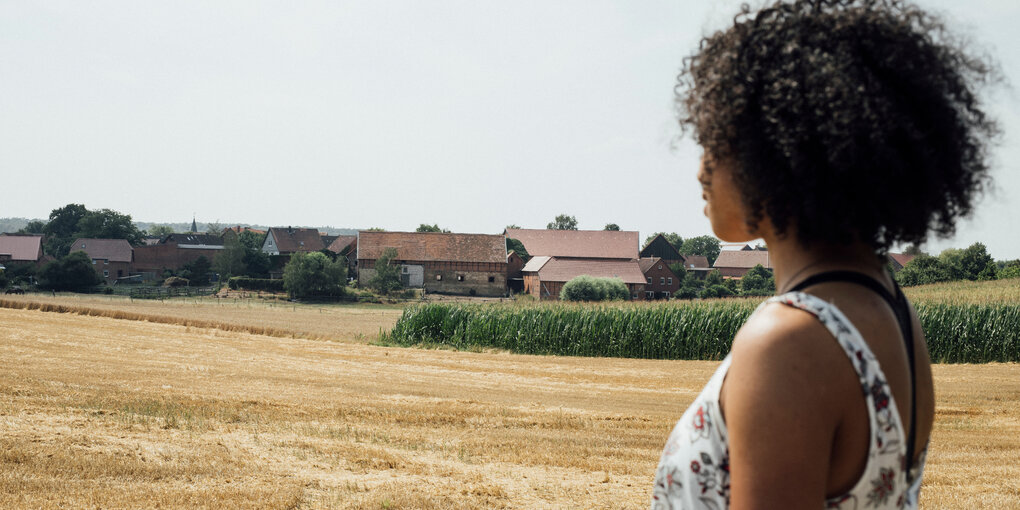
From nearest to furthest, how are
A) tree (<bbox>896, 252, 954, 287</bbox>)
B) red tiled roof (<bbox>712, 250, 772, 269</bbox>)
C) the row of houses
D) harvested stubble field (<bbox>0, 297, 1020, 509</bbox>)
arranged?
harvested stubble field (<bbox>0, 297, 1020, 509</bbox>) → tree (<bbox>896, 252, 954, 287</bbox>) → the row of houses → red tiled roof (<bbox>712, 250, 772, 269</bbox>)

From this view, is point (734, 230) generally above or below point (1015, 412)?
above

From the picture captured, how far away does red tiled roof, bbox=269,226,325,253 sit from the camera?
121m

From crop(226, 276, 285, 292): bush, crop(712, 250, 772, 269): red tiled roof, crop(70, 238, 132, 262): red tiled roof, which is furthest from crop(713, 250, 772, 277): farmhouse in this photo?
crop(70, 238, 132, 262): red tiled roof

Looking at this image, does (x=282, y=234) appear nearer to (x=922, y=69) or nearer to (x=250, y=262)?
(x=250, y=262)

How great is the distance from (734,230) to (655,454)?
789 centimetres

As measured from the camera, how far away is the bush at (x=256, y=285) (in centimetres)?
7494

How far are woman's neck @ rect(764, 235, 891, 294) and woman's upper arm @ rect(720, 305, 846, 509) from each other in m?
0.19

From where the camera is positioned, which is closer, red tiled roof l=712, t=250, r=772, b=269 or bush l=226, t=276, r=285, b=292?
bush l=226, t=276, r=285, b=292

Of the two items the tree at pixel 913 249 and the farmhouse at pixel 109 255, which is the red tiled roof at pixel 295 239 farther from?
the tree at pixel 913 249

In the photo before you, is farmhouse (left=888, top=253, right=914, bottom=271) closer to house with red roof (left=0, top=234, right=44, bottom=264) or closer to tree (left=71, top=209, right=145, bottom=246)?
house with red roof (left=0, top=234, right=44, bottom=264)

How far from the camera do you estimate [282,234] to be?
405 ft

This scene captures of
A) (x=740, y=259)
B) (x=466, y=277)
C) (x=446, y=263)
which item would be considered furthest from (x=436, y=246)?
(x=740, y=259)

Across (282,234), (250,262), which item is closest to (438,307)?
(250,262)

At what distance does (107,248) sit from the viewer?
330 ft
